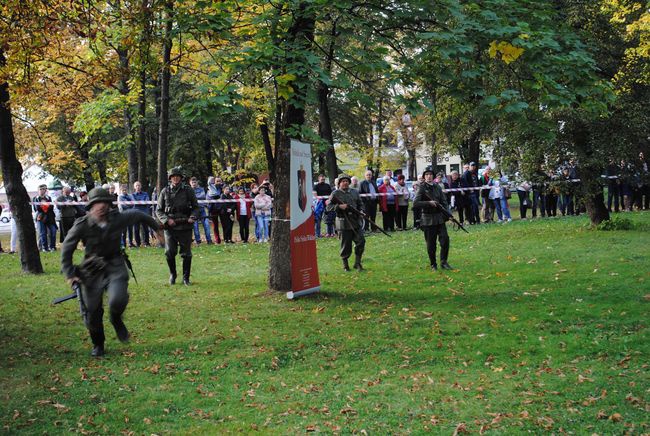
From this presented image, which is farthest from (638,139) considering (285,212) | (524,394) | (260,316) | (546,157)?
(524,394)

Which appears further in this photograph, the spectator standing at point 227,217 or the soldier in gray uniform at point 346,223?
the spectator standing at point 227,217

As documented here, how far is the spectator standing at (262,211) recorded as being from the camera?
75.4 ft

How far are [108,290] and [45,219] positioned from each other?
48.6 ft

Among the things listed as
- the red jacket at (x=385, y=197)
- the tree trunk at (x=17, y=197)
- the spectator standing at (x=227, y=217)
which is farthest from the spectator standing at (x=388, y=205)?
the tree trunk at (x=17, y=197)

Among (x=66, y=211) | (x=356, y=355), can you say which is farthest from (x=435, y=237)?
(x=66, y=211)

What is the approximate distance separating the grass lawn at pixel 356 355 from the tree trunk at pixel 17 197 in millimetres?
1562

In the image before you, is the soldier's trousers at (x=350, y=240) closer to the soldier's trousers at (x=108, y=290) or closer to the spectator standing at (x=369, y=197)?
the soldier's trousers at (x=108, y=290)

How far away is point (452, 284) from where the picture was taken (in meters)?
13.6

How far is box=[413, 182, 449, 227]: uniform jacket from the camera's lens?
15.0m

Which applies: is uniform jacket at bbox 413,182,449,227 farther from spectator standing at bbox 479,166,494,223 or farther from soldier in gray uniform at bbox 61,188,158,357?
spectator standing at bbox 479,166,494,223

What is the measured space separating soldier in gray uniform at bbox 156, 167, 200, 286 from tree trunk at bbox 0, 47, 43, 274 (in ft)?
14.9

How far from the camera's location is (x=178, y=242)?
14.6m

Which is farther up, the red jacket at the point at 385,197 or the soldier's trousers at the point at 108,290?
the red jacket at the point at 385,197

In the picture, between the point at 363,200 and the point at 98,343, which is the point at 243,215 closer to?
the point at 363,200
